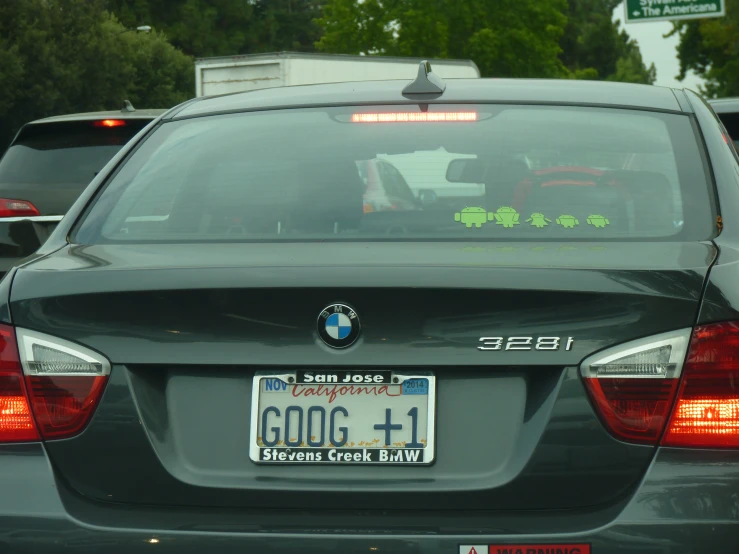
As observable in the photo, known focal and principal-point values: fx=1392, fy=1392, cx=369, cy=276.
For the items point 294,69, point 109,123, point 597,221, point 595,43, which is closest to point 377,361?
point 597,221

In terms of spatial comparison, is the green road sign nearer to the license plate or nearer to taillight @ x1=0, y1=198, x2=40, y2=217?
taillight @ x1=0, y1=198, x2=40, y2=217

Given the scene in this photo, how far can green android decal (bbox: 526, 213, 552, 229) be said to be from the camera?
3247mm

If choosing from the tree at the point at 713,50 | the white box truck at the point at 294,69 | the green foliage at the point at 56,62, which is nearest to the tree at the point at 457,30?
the tree at the point at 713,50

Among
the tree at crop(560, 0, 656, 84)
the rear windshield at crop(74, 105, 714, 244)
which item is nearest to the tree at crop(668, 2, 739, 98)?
the tree at crop(560, 0, 656, 84)

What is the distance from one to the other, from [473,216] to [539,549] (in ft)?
2.95

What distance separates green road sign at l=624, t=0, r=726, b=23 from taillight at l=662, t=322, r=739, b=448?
28.5 meters

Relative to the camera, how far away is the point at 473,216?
10.9 ft

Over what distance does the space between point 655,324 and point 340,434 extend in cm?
67

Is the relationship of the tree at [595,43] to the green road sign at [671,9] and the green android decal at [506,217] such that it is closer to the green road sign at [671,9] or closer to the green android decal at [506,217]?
the green road sign at [671,9]

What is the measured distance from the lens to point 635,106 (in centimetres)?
379

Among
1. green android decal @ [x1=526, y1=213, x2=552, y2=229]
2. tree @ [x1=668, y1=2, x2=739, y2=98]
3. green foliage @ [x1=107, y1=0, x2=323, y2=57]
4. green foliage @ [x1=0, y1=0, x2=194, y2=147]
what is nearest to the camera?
green android decal @ [x1=526, y1=213, x2=552, y2=229]

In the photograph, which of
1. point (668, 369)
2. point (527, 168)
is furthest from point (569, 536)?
point (527, 168)

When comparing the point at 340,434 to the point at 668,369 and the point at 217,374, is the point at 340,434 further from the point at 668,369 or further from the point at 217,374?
the point at 668,369

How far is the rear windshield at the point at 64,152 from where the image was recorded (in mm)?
10852
